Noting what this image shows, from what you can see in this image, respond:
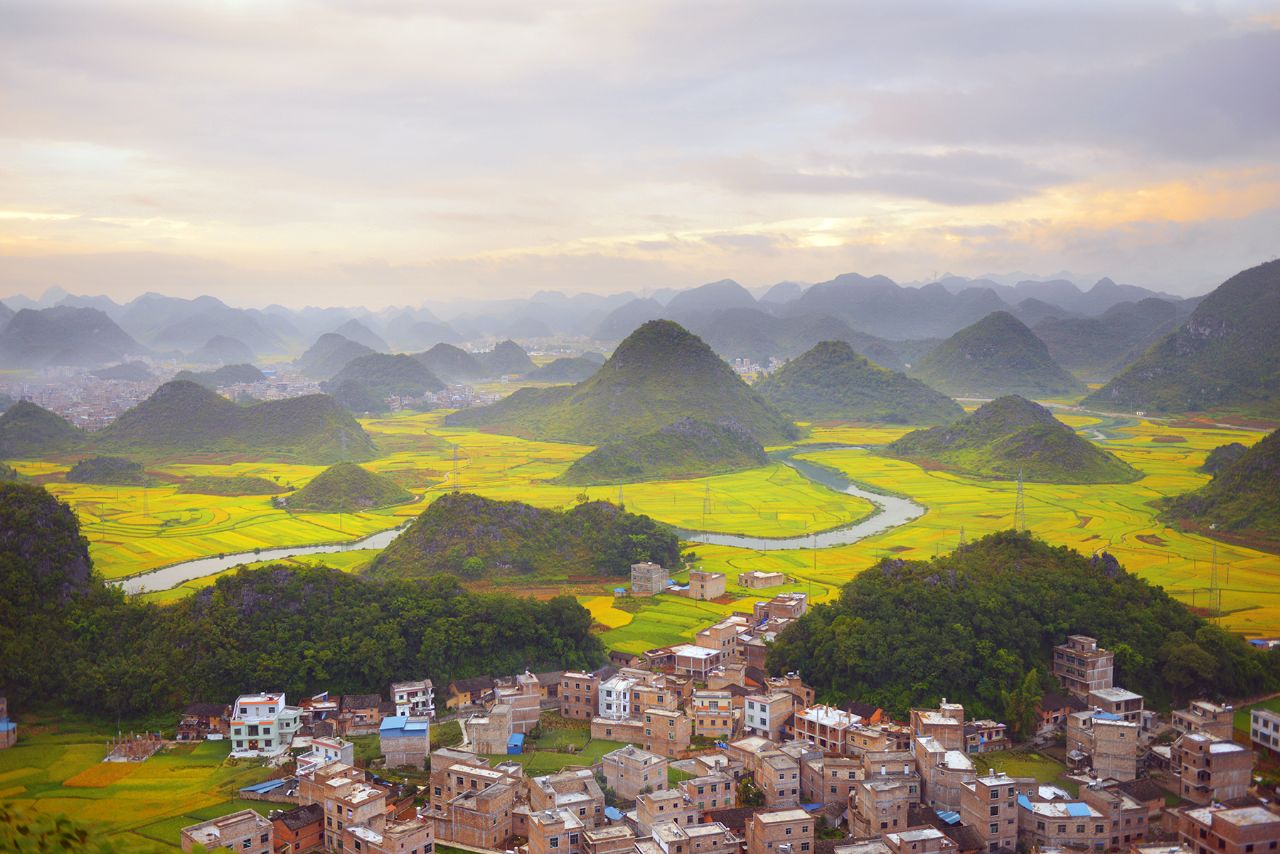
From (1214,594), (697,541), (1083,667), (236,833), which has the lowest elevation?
(236,833)

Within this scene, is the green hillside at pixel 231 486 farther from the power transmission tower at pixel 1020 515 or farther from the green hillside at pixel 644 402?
the power transmission tower at pixel 1020 515

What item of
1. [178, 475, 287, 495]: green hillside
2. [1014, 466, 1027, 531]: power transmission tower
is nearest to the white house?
[1014, 466, 1027, 531]: power transmission tower

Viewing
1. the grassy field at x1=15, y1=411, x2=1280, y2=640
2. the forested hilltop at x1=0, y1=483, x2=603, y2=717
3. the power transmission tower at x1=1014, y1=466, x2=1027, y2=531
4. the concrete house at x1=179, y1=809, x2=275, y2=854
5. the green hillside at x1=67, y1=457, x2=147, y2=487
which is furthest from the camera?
the green hillside at x1=67, y1=457, x2=147, y2=487

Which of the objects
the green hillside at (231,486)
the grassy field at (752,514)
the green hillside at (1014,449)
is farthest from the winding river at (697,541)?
the green hillside at (231,486)

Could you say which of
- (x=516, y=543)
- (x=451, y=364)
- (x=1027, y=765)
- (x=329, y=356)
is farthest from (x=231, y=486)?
(x=329, y=356)

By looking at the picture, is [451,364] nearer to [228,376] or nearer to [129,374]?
[228,376]

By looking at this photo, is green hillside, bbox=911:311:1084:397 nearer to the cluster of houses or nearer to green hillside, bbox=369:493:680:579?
green hillside, bbox=369:493:680:579

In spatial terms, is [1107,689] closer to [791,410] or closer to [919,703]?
[919,703]
